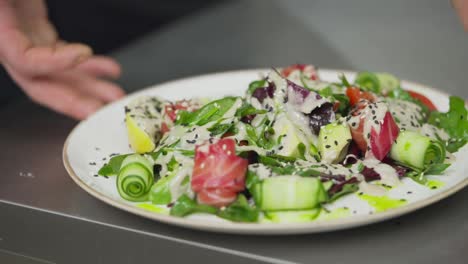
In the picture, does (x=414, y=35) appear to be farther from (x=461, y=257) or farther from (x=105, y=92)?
(x=461, y=257)

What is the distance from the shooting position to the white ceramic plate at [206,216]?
1017 millimetres

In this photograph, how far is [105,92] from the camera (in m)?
1.83

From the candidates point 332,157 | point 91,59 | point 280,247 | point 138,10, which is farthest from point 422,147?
point 138,10

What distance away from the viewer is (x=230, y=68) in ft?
7.26

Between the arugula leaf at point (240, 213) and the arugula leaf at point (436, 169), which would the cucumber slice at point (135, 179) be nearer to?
the arugula leaf at point (240, 213)

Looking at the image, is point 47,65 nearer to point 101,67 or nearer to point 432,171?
point 101,67

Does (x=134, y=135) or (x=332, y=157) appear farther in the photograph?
(x=134, y=135)

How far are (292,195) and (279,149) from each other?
19 cm

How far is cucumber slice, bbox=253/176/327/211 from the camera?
1064 mm

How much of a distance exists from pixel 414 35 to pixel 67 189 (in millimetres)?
1631

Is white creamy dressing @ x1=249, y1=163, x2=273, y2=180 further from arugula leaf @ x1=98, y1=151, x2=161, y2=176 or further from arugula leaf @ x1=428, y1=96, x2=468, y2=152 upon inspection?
arugula leaf @ x1=428, y1=96, x2=468, y2=152

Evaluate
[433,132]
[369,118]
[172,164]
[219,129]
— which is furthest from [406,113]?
[172,164]

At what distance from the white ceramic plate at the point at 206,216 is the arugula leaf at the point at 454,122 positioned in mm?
40

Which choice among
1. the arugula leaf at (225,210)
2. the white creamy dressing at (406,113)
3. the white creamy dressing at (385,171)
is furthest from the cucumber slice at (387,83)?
the arugula leaf at (225,210)
